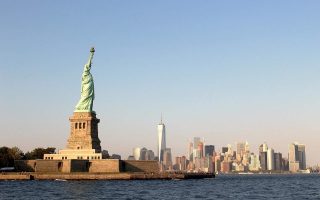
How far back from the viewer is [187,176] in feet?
479

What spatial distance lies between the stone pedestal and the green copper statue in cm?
191

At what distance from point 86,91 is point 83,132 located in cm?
1167

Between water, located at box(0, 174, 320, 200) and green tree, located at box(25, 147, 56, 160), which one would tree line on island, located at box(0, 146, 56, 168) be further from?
water, located at box(0, 174, 320, 200)

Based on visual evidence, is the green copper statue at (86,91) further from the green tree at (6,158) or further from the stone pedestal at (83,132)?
the green tree at (6,158)

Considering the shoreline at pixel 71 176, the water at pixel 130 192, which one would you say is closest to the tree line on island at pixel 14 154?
the shoreline at pixel 71 176

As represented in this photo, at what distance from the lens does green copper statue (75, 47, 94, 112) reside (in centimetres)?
13150

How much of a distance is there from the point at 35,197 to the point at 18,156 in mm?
77972

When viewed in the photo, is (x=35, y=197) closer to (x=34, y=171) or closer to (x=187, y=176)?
(x=34, y=171)

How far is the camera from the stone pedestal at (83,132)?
12656 centimetres

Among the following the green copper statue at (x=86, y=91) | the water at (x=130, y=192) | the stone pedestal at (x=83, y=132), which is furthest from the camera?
the green copper statue at (x=86, y=91)

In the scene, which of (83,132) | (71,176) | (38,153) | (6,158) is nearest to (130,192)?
(71,176)

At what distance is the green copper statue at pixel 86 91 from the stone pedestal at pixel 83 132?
1907mm

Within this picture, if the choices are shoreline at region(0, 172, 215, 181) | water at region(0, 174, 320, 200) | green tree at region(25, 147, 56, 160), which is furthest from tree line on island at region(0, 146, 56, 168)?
water at region(0, 174, 320, 200)

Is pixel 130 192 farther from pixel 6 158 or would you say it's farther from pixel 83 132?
pixel 6 158
